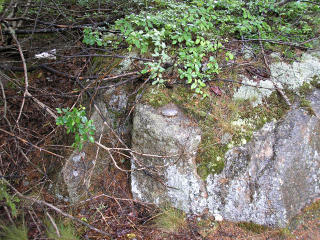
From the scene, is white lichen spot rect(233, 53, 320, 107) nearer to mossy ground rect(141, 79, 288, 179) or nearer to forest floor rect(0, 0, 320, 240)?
mossy ground rect(141, 79, 288, 179)

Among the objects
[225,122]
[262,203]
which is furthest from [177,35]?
[262,203]

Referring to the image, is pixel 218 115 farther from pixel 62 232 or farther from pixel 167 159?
pixel 62 232

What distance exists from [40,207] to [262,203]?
106 inches

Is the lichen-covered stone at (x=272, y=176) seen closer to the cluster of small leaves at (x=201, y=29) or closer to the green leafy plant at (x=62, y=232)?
the cluster of small leaves at (x=201, y=29)

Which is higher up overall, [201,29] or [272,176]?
[201,29]

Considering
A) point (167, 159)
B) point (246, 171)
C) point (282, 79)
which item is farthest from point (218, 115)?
point (282, 79)

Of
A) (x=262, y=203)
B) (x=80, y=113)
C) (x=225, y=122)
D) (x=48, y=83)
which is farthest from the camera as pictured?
(x=48, y=83)

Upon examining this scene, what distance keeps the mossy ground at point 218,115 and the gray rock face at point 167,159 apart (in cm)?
10

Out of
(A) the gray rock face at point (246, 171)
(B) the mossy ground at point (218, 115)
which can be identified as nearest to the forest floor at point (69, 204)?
(A) the gray rock face at point (246, 171)

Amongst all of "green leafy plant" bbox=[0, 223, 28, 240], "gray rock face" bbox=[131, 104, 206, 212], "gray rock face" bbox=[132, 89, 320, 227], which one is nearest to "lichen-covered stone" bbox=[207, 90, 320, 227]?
"gray rock face" bbox=[132, 89, 320, 227]

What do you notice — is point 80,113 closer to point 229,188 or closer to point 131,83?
point 131,83

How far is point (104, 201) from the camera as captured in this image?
10.2 feet

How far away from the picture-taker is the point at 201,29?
3.14 metres

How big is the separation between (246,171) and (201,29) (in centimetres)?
193
